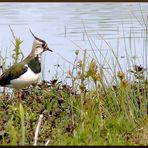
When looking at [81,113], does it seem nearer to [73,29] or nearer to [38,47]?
[38,47]

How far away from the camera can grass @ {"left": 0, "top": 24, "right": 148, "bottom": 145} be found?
4.36 meters

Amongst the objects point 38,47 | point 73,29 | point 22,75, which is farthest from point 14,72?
point 73,29

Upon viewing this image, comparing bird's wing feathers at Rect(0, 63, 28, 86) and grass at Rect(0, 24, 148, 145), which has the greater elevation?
bird's wing feathers at Rect(0, 63, 28, 86)

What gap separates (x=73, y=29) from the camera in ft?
30.1

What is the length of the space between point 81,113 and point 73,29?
4.61 metres

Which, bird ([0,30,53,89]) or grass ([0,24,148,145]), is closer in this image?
grass ([0,24,148,145])

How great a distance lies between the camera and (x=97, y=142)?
425 cm

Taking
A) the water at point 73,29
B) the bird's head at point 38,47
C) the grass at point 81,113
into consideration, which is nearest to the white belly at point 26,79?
the grass at point 81,113

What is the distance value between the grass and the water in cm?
80

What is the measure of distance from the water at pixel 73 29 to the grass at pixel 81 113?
2.64ft

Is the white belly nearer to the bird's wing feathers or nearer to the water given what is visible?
the bird's wing feathers

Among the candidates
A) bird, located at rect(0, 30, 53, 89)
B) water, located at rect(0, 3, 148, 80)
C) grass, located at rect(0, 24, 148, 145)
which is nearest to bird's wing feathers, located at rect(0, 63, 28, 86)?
bird, located at rect(0, 30, 53, 89)

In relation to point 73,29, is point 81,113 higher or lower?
lower

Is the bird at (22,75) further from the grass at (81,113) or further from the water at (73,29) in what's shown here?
the water at (73,29)
